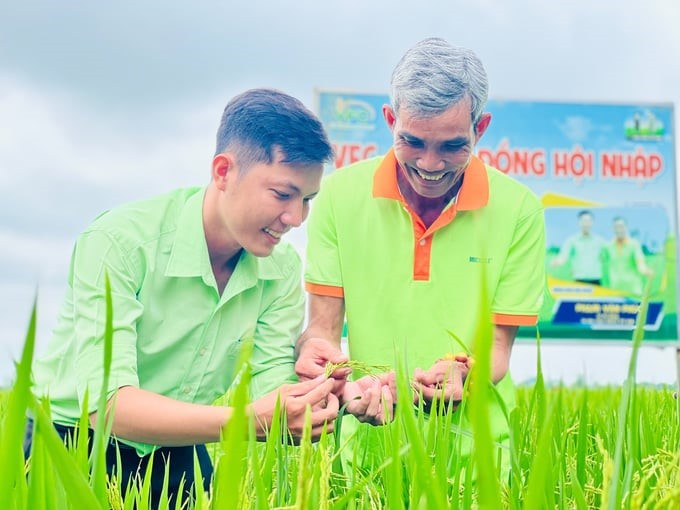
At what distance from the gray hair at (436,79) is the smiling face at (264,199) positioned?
0.24 metres

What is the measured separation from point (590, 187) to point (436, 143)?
3.29 m

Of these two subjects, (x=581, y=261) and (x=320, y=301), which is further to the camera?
(x=581, y=261)

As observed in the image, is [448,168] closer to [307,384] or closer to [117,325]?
[307,384]

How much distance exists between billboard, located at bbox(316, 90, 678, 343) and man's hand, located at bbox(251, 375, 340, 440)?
3.11m

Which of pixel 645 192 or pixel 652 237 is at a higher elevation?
pixel 645 192

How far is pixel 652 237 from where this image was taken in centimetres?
443

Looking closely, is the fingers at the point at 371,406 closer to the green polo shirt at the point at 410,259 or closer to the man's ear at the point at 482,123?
the green polo shirt at the point at 410,259

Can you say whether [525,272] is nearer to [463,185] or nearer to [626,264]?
[463,185]

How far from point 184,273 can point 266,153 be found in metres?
0.27

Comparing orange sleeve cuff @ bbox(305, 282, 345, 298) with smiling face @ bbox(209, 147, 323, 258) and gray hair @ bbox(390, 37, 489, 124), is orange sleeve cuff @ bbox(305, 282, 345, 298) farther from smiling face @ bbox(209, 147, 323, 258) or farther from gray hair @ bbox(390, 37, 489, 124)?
gray hair @ bbox(390, 37, 489, 124)

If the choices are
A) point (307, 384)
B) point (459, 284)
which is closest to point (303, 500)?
point (307, 384)

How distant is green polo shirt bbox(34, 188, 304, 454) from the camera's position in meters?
1.33

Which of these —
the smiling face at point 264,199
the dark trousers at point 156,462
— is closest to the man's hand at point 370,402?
the smiling face at point 264,199

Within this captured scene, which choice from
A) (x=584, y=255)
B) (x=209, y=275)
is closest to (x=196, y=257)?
(x=209, y=275)
